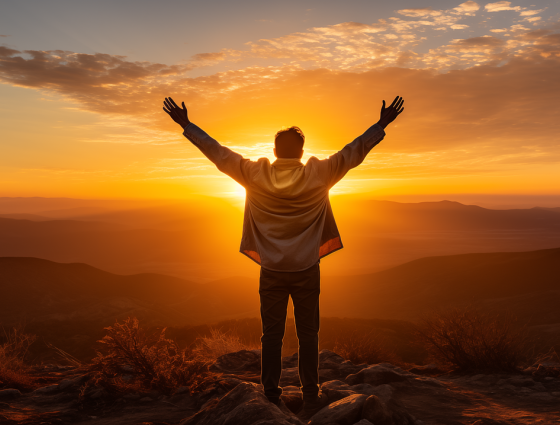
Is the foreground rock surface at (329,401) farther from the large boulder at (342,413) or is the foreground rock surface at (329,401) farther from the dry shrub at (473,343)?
the dry shrub at (473,343)

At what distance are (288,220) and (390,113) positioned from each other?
1.15 m

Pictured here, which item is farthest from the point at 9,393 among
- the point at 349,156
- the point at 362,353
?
the point at 362,353

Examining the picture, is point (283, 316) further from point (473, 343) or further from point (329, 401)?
point (473, 343)

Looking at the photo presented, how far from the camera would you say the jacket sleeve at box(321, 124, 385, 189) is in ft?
8.85

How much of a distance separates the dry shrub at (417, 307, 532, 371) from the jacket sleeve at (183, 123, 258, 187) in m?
5.34

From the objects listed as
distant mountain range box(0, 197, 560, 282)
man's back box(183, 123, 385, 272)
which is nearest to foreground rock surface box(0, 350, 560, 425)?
man's back box(183, 123, 385, 272)

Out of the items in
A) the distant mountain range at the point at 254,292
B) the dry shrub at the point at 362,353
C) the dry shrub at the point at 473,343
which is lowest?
the distant mountain range at the point at 254,292

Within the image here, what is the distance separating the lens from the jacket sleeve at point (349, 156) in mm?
2697

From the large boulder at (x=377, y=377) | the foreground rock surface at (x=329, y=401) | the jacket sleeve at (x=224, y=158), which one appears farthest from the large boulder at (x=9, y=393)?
the large boulder at (x=377, y=377)

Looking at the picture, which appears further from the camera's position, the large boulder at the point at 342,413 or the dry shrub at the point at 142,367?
the dry shrub at the point at 142,367

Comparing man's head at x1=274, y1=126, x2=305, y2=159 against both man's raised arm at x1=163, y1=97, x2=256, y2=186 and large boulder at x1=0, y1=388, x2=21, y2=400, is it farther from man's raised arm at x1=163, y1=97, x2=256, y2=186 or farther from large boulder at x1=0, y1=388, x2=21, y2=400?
large boulder at x1=0, y1=388, x2=21, y2=400

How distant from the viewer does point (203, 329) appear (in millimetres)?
16984

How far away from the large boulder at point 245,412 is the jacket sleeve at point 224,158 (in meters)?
1.56

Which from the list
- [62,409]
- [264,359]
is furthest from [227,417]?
[62,409]
